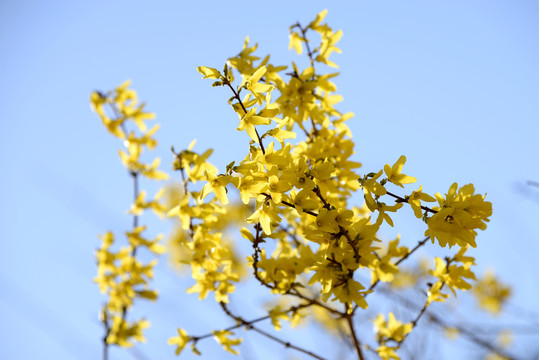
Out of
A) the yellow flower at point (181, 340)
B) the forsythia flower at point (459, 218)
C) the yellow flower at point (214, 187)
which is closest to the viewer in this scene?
the forsythia flower at point (459, 218)

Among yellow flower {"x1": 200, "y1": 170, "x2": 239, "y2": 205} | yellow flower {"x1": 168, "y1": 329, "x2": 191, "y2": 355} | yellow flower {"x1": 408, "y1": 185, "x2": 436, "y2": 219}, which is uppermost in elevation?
yellow flower {"x1": 408, "y1": 185, "x2": 436, "y2": 219}

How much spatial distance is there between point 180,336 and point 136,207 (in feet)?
4.40

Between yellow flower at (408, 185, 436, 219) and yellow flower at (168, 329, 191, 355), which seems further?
yellow flower at (168, 329, 191, 355)

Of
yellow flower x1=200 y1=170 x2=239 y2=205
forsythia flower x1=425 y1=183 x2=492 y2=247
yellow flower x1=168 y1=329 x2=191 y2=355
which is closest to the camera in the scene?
forsythia flower x1=425 y1=183 x2=492 y2=247

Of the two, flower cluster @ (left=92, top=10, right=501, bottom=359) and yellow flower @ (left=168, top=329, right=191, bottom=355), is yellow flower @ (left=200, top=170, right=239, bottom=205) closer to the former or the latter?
flower cluster @ (left=92, top=10, right=501, bottom=359)

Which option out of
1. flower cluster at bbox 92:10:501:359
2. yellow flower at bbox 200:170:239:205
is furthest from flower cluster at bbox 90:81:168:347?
yellow flower at bbox 200:170:239:205

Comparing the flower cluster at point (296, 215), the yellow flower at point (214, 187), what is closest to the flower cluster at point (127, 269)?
the flower cluster at point (296, 215)

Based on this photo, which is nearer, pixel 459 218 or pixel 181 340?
pixel 459 218

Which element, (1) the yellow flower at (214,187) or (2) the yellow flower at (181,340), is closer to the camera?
(1) the yellow flower at (214,187)

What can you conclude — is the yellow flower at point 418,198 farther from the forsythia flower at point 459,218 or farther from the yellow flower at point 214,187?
the yellow flower at point 214,187

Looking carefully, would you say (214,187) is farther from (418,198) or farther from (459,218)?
(459,218)

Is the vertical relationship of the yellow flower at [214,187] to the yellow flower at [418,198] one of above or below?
below

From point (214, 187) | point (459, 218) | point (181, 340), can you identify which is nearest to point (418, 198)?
point (459, 218)

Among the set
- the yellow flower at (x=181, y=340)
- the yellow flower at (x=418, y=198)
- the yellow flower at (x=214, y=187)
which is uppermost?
the yellow flower at (x=418, y=198)
